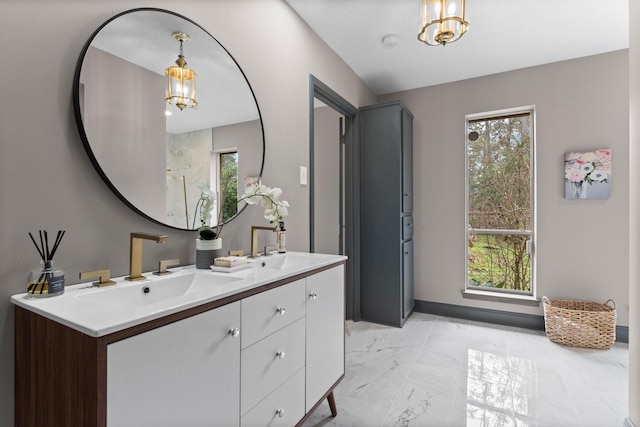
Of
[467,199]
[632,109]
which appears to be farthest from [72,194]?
[467,199]

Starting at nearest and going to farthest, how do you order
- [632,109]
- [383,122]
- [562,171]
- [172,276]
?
1. [172,276]
2. [632,109]
3. [562,171]
4. [383,122]

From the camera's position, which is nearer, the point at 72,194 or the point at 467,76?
the point at 72,194

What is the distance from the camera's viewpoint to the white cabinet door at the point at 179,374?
0.68 m

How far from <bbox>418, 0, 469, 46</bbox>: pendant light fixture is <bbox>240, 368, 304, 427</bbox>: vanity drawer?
1859 millimetres

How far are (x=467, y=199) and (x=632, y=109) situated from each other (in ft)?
6.03

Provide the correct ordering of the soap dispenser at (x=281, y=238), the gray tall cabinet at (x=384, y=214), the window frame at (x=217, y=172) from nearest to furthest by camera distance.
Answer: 1. the window frame at (x=217, y=172)
2. the soap dispenser at (x=281, y=238)
3. the gray tall cabinet at (x=384, y=214)

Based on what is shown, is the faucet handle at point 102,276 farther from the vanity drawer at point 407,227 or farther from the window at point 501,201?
the window at point 501,201

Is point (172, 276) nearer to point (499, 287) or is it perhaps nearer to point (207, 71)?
point (207, 71)

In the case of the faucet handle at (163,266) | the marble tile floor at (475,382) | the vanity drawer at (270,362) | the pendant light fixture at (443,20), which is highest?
the pendant light fixture at (443,20)

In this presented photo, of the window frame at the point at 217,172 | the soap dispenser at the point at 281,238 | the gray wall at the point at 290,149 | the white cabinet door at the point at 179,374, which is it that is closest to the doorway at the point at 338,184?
the gray wall at the point at 290,149

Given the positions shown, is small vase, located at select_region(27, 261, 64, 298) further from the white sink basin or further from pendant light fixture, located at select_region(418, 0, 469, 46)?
pendant light fixture, located at select_region(418, 0, 469, 46)

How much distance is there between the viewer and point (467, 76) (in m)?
3.14

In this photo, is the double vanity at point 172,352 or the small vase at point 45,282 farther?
the small vase at point 45,282

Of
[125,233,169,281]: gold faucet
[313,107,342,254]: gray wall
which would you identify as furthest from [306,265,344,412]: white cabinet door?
[313,107,342,254]: gray wall
